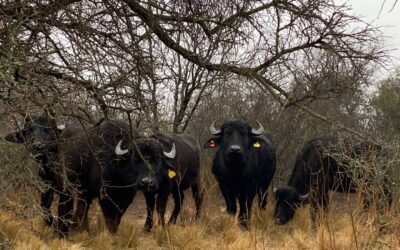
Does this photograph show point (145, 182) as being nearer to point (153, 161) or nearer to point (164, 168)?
point (153, 161)

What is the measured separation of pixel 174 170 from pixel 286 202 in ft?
8.93

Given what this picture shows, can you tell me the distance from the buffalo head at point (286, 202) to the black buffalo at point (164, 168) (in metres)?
1.60

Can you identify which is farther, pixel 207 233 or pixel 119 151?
pixel 207 233

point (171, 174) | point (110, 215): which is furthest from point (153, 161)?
point (110, 215)

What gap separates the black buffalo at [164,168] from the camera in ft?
25.5

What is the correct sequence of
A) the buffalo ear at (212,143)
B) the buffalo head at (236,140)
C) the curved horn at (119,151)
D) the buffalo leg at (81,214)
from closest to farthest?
1. the curved horn at (119,151)
2. the buffalo leg at (81,214)
3. the buffalo head at (236,140)
4. the buffalo ear at (212,143)

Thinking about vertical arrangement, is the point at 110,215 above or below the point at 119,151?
below

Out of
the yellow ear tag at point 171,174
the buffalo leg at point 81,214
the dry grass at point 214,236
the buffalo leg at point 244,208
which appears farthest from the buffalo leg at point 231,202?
the buffalo leg at point 81,214

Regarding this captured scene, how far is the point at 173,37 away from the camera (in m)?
7.06

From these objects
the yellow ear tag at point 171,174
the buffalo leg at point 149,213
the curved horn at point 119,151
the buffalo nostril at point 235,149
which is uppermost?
the buffalo nostril at point 235,149

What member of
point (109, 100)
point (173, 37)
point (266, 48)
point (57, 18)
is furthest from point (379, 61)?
point (57, 18)

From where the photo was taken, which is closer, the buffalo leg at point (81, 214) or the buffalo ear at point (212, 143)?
the buffalo leg at point (81, 214)

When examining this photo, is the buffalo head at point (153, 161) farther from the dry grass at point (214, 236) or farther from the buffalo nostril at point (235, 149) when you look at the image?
the buffalo nostril at point (235, 149)

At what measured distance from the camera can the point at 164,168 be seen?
8.98 m
